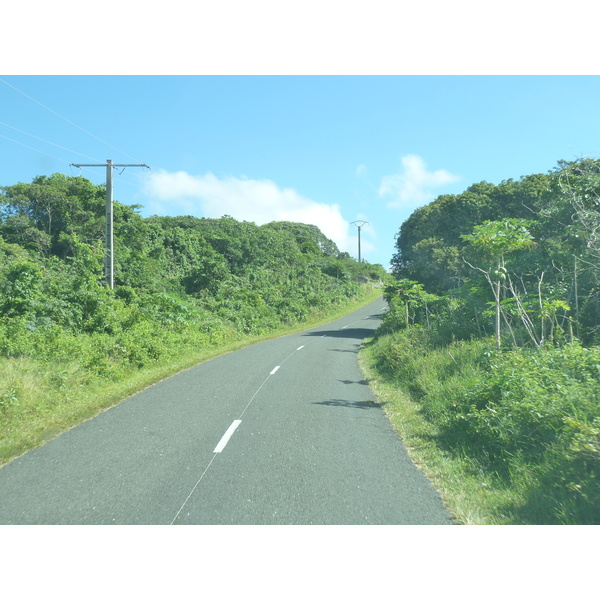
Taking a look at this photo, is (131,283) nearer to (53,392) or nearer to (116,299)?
(116,299)

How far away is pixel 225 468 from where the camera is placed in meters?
6.26

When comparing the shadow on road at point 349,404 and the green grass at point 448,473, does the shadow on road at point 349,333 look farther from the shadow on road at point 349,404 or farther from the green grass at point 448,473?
the green grass at point 448,473

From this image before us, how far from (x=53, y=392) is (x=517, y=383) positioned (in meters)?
9.26

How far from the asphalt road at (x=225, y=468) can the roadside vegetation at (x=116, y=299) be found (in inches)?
45.0

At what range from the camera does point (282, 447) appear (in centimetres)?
724

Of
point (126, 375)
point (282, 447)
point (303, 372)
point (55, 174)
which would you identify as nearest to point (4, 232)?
point (55, 174)

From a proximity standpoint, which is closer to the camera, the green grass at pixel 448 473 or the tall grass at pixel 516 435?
the tall grass at pixel 516 435

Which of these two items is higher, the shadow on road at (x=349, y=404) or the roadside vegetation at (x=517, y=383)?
the roadside vegetation at (x=517, y=383)

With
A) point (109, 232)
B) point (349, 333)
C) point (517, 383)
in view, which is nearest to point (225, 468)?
point (517, 383)

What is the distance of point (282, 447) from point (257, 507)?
7.46 feet

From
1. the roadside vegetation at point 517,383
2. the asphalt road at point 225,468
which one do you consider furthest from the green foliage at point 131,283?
the roadside vegetation at point 517,383

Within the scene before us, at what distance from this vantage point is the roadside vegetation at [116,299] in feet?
35.7

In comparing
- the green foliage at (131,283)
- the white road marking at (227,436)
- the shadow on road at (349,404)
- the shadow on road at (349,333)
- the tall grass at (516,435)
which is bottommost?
the shadow on road at (349,333)

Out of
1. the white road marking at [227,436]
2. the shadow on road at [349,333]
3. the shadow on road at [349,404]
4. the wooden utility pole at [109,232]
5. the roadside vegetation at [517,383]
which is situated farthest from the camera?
the shadow on road at [349,333]
